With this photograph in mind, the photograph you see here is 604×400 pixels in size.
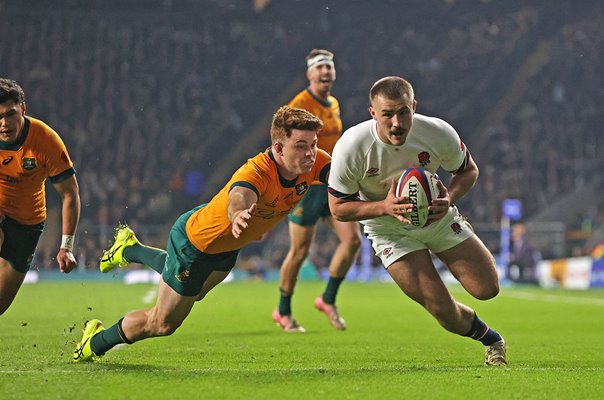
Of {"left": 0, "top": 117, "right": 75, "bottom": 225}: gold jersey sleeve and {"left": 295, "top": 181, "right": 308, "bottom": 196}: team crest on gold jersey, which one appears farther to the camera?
{"left": 0, "top": 117, "right": 75, "bottom": 225}: gold jersey sleeve

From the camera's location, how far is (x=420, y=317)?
41.4 ft

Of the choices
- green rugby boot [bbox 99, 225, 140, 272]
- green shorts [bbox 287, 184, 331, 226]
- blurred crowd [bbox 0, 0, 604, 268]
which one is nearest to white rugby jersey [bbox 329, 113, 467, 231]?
green rugby boot [bbox 99, 225, 140, 272]

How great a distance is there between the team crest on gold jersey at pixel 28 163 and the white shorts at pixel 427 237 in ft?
8.55

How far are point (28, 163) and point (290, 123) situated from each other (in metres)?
2.25

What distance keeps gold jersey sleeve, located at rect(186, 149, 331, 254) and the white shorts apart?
0.66 metres

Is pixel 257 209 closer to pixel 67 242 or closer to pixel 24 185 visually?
pixel 67 242

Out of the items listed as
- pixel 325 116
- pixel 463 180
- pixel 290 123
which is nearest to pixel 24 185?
pixel 290 123

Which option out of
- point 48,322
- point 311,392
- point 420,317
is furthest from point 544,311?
point 311,392

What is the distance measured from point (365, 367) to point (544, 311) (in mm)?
8299

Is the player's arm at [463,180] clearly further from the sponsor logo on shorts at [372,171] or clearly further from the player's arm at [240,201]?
the player's arm at [240,201]

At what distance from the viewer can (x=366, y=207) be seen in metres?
6.34

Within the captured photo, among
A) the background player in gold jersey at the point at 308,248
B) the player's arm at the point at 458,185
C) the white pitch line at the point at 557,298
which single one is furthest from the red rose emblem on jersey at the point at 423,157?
the white pitch line at the point at 557,298

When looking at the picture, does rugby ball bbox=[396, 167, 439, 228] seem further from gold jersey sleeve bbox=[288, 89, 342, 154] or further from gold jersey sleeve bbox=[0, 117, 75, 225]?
gold jersey sleeve bbox=[288, 89, 342, 154]

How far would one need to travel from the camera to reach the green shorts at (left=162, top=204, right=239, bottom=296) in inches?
256
